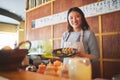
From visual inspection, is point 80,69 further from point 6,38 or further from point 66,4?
point 6,38

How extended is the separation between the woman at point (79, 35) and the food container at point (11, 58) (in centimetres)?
97

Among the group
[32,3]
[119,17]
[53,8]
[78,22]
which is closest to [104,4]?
[119,17]

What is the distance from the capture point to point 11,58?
1031 millimetres

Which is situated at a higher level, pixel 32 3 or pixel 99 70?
pixel 32 3

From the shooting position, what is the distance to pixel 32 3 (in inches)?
180

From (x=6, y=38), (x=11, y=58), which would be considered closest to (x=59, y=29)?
(x=11, y=58)

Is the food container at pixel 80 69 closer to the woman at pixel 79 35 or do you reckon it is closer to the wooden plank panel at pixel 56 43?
the woman at pixel 79 35

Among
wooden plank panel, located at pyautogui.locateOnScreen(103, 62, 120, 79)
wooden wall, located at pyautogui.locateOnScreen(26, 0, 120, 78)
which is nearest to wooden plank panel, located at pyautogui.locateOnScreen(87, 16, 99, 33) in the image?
wooden wall, located at pyautogui.locateOnScreen(26, 0, 120, 78)

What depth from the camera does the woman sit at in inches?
76.0

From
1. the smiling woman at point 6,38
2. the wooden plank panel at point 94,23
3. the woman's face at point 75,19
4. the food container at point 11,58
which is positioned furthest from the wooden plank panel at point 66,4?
the smiling woman at point 6,38

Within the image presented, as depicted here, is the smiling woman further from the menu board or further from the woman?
the woman

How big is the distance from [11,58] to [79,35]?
1.15m

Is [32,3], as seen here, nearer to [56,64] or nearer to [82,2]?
[82,2]

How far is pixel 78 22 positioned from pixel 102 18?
83 centimetres
